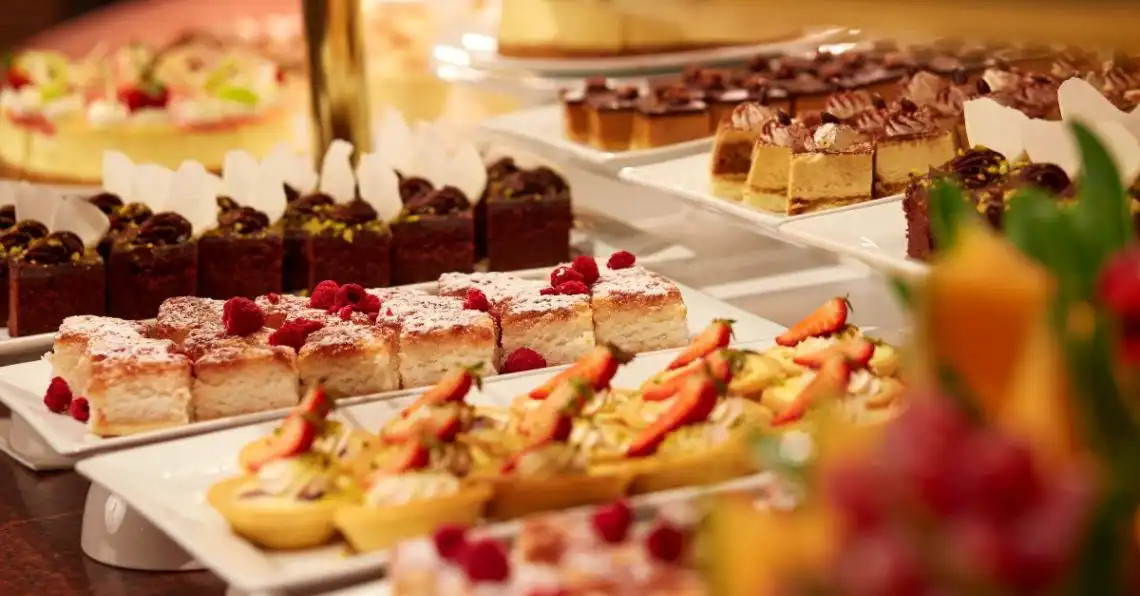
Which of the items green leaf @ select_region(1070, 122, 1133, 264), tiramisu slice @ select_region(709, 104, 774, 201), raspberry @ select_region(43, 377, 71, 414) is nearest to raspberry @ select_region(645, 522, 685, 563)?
green leaf @ select_region(1070, 122, 1133, 264)

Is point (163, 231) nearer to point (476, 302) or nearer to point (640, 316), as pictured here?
point (476, 302)

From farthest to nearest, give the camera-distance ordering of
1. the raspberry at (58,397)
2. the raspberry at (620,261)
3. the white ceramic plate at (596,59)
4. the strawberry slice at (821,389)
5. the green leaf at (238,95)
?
the green leaf at (238,95) < the white ceramic plate at (596,59) < the raspberry at (620,261) < the raspberry at (58,397) < the strawberry slice at (821,389)

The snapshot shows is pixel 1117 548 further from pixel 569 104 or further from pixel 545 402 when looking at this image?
pixel 569 104

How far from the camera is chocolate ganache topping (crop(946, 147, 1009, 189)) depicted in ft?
8.95

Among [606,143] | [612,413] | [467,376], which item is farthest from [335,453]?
[606,143]

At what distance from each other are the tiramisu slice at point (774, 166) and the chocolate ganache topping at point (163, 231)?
1276 mm

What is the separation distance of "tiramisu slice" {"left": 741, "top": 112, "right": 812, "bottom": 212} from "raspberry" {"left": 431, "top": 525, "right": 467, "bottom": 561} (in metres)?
1.79

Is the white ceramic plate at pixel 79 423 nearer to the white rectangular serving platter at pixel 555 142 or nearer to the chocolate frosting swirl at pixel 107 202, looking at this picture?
the white rectangular serving platter at pixel 555 142

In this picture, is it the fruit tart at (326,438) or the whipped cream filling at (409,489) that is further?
the fruit tart at (326,438)

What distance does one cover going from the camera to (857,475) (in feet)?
3.67

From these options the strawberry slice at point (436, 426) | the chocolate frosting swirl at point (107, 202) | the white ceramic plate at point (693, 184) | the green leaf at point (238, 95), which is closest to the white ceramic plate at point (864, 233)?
the white ceramic plate at point (693, 184)

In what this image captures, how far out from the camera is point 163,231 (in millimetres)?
3473

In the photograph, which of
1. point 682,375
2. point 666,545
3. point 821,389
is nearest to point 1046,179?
point 821,389

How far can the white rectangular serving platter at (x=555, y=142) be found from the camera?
3.67 meters
